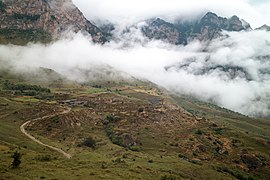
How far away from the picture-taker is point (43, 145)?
15262cm

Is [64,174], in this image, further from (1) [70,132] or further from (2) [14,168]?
(1) [70,132]

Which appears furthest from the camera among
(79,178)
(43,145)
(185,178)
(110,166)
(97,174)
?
(43,145)

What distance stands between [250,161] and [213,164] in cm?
3145

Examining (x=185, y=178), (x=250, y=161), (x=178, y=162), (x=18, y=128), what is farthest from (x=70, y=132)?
(x=250, y=161)

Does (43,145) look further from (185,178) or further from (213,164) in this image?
(213,164)

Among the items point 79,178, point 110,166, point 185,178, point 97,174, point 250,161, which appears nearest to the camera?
point 79,178

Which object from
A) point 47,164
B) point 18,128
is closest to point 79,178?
point 47,164

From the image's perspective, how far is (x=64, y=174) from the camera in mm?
96688

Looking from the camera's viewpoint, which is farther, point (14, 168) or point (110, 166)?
point (110, 166)

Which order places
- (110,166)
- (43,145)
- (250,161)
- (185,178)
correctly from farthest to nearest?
(250,161) < (43,145) < (185,178) < (110,166)

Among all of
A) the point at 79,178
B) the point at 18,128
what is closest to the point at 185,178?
the point at 79,178

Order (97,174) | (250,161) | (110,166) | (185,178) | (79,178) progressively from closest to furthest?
(79,178)
(97,174)
(110,166)
(185,178)
(250,161)

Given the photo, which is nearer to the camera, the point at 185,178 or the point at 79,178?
the point at 79,178

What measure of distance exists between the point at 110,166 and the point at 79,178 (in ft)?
84.8
